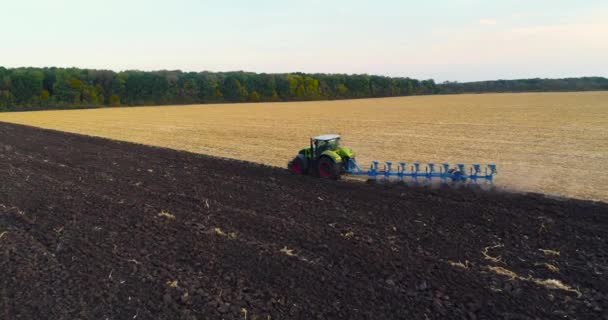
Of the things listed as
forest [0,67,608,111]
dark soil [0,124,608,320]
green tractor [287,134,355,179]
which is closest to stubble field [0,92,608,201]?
green tractor [287,134,355,179]

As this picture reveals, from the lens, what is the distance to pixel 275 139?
24.6 m

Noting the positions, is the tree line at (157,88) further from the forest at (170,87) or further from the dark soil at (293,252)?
the dark soil at (293,252)

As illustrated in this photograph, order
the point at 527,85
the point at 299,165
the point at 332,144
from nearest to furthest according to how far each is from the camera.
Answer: the point at 332,144 < the point at 299,165 < the point at 527,85

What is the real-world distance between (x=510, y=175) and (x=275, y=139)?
13.4 m

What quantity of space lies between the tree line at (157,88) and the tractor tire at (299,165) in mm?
60932

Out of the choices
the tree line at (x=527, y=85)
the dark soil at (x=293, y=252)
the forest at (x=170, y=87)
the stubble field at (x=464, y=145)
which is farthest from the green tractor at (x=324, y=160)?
the tree line at (x=527, y=85)

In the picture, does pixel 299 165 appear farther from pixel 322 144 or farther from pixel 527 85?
pixel 527 85

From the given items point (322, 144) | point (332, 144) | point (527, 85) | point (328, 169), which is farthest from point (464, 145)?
point (527, 85)

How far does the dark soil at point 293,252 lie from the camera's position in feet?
18.6

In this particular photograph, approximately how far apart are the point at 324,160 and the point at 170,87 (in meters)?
68.7

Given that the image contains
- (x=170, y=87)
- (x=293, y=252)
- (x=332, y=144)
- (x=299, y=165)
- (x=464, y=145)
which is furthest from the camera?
(x=170, y=87)

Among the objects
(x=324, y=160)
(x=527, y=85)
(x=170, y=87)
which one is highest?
(x=170, y=87)

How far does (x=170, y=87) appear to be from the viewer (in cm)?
7619

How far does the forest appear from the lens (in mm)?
64312
